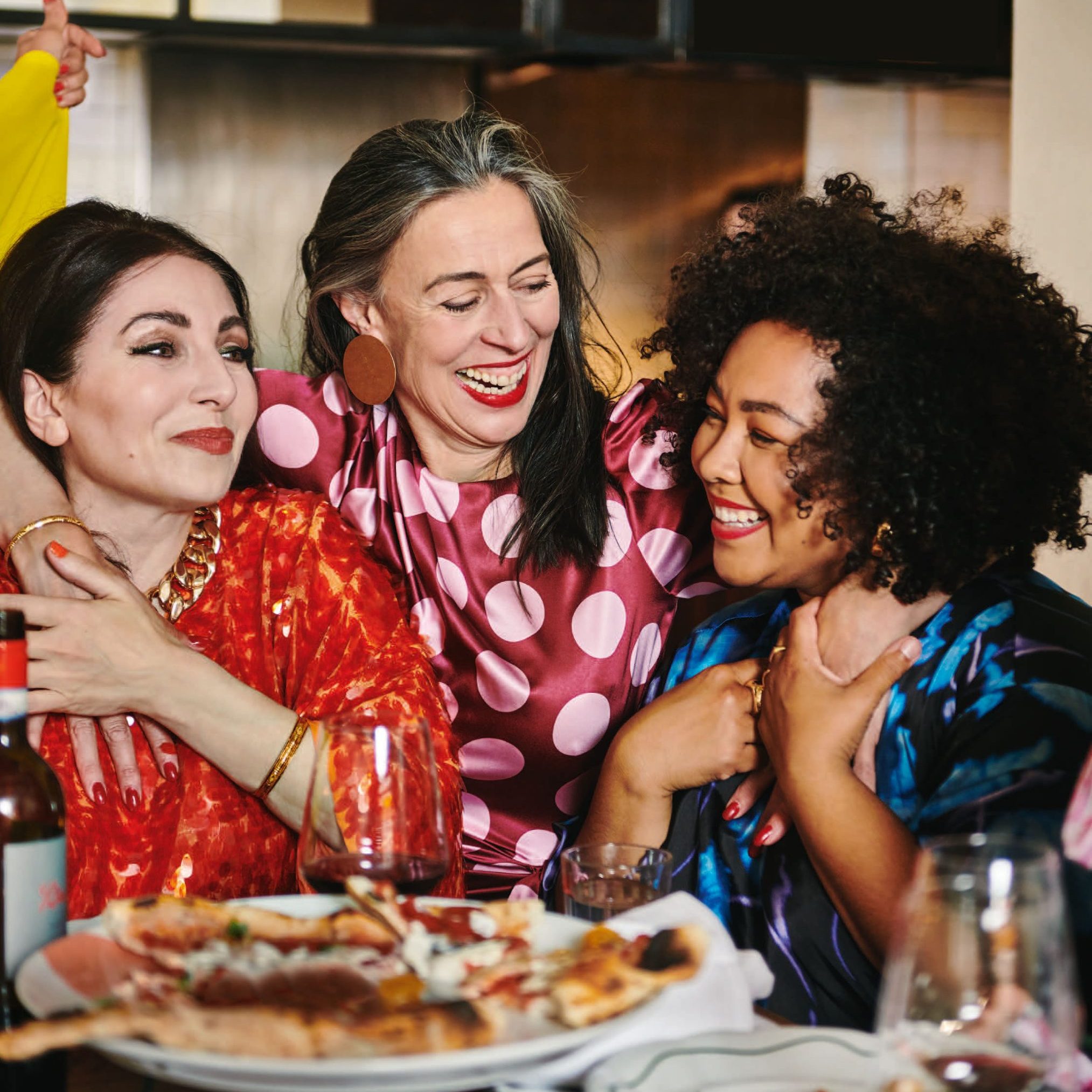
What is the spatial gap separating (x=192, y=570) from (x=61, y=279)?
0.41 meters

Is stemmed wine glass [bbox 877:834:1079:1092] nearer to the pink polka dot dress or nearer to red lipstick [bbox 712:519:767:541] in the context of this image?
red lipstick [bbox 712:519:767:541]

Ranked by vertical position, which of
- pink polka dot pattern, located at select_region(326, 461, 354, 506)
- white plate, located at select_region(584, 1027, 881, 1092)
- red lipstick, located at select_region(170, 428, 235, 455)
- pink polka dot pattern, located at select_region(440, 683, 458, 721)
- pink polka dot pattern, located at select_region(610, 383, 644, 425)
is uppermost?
pink polka dot pattern, located at select_region(610, 383, 644, 425)

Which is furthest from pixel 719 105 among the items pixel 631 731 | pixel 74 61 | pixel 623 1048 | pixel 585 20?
pixel 623 1048

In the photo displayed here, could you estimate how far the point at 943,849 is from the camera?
0.67 meters

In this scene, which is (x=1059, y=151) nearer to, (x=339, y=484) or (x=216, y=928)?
(x=339, y=484)

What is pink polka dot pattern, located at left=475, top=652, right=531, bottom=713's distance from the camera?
195cm

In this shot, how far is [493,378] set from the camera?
1.93 metres

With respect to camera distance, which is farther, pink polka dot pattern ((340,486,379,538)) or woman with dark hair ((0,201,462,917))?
pink polka dot pattern ((340,486,379,538))

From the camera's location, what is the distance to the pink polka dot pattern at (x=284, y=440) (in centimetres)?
203

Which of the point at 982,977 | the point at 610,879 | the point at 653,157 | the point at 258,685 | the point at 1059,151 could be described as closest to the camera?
the point at 982,977

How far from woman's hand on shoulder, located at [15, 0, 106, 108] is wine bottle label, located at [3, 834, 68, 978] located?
1.63m

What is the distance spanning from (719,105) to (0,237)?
3.19 m

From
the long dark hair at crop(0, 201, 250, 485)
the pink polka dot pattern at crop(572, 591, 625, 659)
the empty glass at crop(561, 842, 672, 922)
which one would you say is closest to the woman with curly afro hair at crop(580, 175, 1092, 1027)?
the empty glass at crop(561, 842, 672, 922)

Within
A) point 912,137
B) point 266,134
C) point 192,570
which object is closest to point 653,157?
point 912,137
